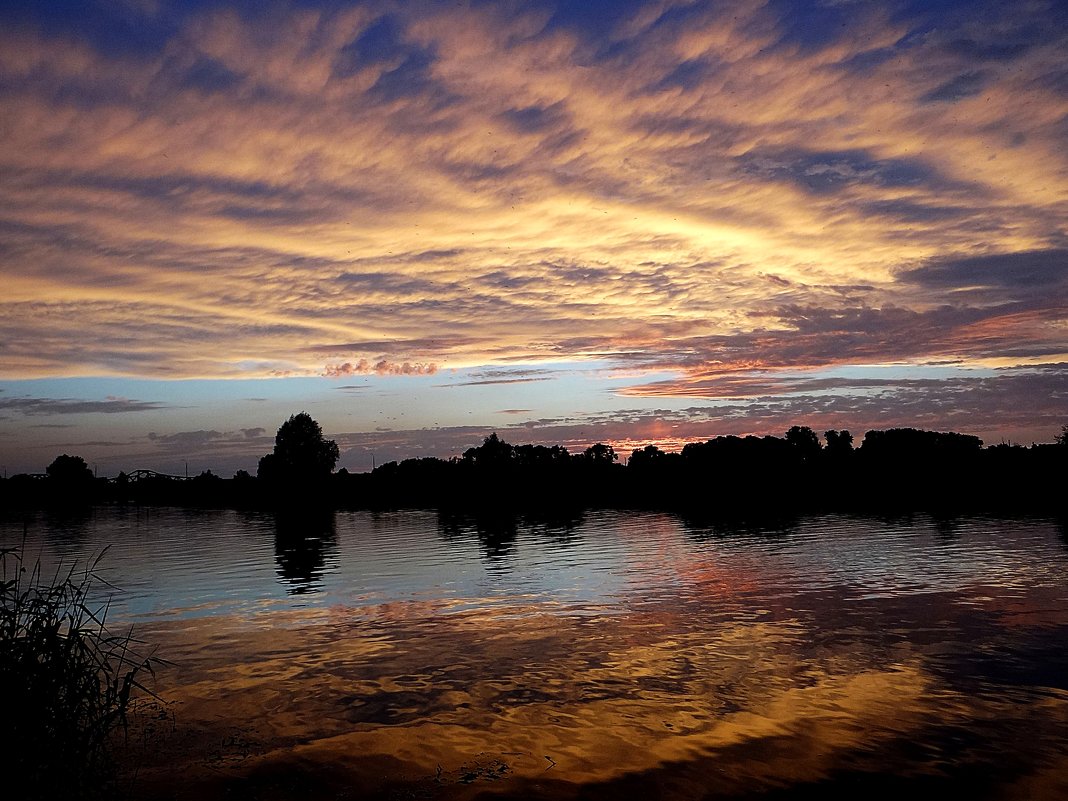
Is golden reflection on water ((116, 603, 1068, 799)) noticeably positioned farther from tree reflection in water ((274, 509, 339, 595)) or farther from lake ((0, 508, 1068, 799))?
tree reflection in water ((274, 509, 339, 595))

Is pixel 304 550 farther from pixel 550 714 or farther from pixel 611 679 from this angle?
pixel 550 714

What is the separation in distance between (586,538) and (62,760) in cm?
7299

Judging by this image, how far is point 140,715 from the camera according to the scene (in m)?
22.4

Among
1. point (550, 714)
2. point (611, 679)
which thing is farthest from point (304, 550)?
point (550, 714)

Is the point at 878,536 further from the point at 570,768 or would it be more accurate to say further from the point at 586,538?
the point at 570,768

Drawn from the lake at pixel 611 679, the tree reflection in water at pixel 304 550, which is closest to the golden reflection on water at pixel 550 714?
the lake at pixel 611 679

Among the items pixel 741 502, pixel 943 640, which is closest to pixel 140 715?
pixel 943 640

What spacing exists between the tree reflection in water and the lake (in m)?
0.67

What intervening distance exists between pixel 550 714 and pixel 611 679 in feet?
13.3

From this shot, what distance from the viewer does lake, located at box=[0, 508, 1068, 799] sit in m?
17.9

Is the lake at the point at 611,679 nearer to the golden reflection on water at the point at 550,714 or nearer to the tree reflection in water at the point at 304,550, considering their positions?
the golden reflection on water at the point at 550,714

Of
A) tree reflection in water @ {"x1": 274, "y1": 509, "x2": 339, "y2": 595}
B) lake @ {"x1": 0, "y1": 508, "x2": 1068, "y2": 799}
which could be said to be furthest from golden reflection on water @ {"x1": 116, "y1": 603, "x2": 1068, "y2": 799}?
tree reflection in water @ {"x1": 274, "y1": 509, "x2": 339, "y2": 595}

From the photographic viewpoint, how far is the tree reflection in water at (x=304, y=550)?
179ft

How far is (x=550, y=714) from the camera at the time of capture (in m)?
22.5
